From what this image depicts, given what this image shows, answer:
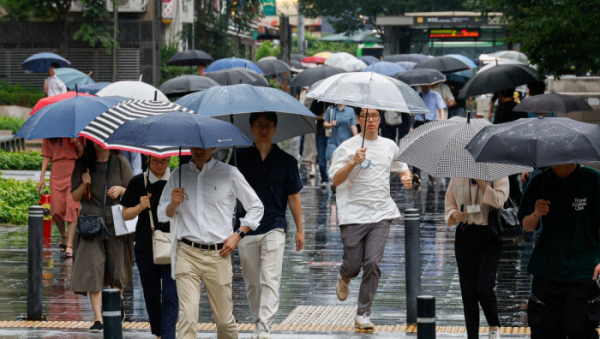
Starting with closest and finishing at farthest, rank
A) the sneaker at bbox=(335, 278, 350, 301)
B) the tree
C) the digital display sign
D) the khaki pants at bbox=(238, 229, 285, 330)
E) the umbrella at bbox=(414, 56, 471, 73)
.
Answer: the khaki pants at bbox=(238, 229, 285, 330), the sneaker at bbox=(335, 278, 350, 301), the tree, the umbrella at bbox=(414, 56, 471, 73), the digital display sign

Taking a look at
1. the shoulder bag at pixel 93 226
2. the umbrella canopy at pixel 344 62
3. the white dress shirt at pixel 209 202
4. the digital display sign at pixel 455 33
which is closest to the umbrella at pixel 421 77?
the umbrella canopy at pixel 344 62

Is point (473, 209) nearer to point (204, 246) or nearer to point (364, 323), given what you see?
point (364, 323)

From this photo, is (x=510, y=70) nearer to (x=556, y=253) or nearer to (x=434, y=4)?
(x=556, y=253)

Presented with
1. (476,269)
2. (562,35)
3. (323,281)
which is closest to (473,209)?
(476,269)

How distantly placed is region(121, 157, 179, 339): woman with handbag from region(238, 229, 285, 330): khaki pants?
2.03 feet

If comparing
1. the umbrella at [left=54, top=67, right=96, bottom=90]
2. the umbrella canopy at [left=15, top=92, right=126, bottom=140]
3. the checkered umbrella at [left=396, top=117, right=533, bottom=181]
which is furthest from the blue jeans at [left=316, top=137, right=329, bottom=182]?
the checkered umbrella at [left=396, top=117, right=533, bottom=181]

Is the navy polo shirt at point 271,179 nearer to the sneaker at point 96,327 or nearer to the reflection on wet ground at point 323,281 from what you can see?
the reflection on wet ground at point 323,281

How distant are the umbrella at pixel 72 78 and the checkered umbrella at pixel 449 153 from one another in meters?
12.2

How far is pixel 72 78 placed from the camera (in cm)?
1903

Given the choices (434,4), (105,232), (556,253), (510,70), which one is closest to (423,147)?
(556,253)

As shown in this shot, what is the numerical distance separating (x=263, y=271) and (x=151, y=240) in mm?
873

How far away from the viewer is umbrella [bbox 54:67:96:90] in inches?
717

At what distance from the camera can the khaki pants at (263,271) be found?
7238 mm

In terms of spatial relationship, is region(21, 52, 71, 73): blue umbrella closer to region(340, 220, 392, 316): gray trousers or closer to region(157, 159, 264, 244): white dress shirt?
region(340, 220, 392, 316): gray trousers
